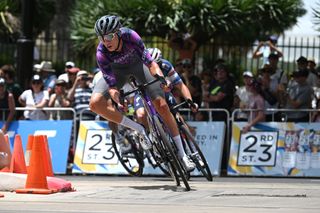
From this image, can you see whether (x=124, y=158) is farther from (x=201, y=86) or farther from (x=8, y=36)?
(x=8, y=36)

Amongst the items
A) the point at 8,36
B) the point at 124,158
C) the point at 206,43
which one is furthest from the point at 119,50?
→ the point at 8,36

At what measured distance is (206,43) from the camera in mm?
23266

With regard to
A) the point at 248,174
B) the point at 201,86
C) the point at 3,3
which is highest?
the point at 3,3

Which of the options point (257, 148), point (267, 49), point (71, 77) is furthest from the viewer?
point (267, 49)

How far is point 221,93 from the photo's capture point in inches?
706

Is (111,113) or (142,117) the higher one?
(111,113)

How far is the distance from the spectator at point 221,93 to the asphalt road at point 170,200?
523 centimetres

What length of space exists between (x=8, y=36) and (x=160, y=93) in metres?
15.1

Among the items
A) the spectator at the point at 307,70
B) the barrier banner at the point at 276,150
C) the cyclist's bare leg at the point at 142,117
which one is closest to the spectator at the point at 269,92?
the barrier banner at the point at 276,150

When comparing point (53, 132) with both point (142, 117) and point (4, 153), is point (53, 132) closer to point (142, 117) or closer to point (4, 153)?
point (142, 117)

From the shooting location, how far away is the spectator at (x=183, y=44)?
20078 millimetres

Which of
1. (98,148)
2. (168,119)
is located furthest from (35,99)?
(168,119)

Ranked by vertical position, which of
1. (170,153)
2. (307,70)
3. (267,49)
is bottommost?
(170,153)

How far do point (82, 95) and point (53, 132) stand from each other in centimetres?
98
